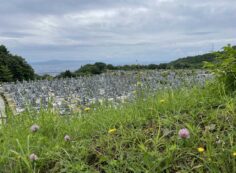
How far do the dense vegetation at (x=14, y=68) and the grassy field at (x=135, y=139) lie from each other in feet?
39.9

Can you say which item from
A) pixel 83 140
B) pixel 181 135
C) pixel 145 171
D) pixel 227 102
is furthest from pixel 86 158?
pixel 227 102

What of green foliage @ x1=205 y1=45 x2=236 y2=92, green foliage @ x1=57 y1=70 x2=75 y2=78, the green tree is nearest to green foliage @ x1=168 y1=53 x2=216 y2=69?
green foliage @ x1=205 y1=45 x2=236 y2=92

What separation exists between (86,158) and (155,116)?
0.72 m

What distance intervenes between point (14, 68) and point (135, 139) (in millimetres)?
14409

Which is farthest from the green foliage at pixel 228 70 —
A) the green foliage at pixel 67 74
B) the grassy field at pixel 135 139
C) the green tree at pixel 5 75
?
the green tree at pixel 5 75

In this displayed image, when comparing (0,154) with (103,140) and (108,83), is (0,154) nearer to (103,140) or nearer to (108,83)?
(103,140)

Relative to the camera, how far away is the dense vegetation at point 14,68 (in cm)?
1514

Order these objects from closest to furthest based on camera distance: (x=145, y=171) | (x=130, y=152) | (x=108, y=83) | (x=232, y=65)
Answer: (x=145, y=171) → (x=130, y=152) → (x=232, y=65) → (x=108, y=83)

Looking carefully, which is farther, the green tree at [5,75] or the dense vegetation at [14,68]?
the dense vegetation at [14,68]

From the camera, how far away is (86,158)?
2.47 m

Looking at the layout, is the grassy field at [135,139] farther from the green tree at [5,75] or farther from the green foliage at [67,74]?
the green tree at [5,75]

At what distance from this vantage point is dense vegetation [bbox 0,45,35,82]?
15.1 m

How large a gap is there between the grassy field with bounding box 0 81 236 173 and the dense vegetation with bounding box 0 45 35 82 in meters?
12.2

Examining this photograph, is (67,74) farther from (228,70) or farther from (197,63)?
(228,70)
